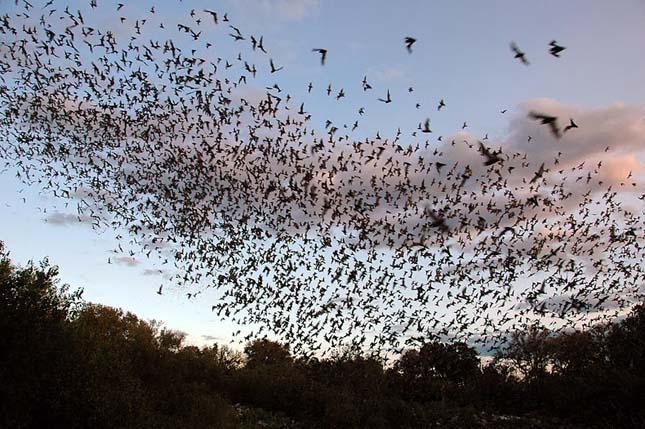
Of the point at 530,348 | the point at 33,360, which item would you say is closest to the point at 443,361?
the point at 530,348

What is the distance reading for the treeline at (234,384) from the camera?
868 inches

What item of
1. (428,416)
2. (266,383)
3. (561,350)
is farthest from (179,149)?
(561,350)

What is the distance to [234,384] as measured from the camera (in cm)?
4162

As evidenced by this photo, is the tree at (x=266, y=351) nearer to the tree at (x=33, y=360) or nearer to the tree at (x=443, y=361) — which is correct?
the tree at (x=443, y=361)

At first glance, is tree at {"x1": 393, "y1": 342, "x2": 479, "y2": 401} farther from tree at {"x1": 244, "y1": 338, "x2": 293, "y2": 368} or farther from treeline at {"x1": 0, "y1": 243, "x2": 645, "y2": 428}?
tree at {"x1": 244, "y1": 338, "x2": 293, "y2": 368}

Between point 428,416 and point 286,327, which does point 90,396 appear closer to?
point 286,327

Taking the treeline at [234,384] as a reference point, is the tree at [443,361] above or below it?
above

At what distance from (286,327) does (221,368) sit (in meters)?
19.1

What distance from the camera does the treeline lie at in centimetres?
2205

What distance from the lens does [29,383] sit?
21.0m

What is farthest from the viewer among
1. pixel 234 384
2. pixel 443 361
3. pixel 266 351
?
pixel 266 351

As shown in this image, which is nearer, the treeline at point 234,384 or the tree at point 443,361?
the treeline at point 234,384

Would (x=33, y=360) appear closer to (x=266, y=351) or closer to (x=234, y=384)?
(x=234, y=384)

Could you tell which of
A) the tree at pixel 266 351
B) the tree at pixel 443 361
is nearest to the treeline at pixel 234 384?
the tree at pixel 443 361
